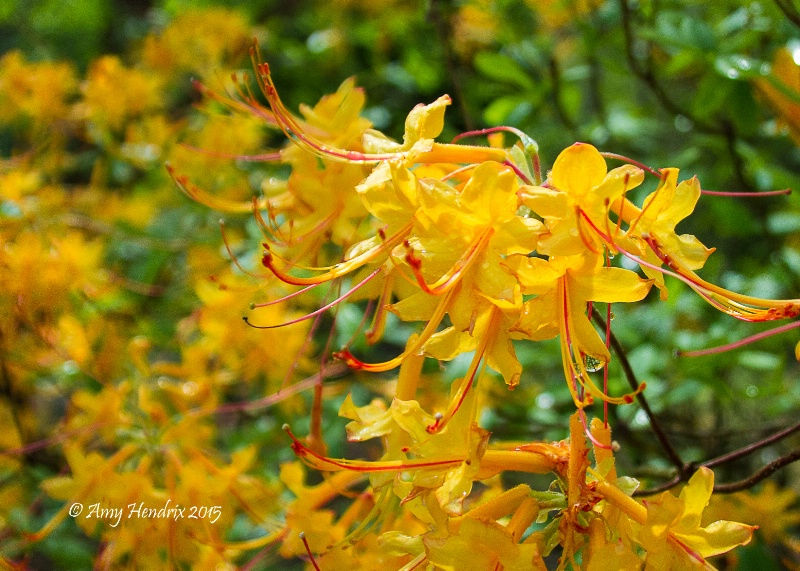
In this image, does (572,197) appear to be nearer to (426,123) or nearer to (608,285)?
(608,285)

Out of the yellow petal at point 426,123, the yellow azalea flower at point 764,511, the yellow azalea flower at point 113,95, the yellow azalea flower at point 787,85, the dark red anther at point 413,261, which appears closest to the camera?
the dark red anther at point 413,261

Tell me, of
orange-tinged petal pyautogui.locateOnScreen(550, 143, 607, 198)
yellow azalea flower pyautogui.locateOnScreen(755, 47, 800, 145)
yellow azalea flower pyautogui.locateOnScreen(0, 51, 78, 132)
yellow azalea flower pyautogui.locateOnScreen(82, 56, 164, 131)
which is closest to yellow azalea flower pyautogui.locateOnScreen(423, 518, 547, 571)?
orange-tinged petal pyautogui.locateOnScreen(550, 143, 607, 198)

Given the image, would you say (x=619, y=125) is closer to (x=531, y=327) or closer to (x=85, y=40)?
(x=531, y=327)

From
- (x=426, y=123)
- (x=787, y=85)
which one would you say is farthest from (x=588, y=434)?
(x=787, y=85)

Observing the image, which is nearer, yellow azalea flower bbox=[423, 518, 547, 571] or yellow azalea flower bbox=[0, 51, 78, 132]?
yellow azalea flower bbox=[423, 518, 547, 571]

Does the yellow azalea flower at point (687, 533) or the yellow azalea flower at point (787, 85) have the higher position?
the yellow azalea flower at point (787, 85)

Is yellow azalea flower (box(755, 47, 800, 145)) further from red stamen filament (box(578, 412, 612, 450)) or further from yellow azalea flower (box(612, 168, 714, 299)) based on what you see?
red stamen filament (box(578, 412, 612, 450))

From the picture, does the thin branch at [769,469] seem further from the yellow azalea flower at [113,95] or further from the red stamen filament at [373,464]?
the yellow azalea flower at [113,95]

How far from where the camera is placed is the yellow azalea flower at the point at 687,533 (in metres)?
0.66

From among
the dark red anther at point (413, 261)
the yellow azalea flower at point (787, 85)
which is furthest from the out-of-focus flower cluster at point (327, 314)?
the yellow azalea flower at point (787, 85)

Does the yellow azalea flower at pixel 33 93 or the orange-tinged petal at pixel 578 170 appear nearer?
the orange-tinged petal at pixel 578 170

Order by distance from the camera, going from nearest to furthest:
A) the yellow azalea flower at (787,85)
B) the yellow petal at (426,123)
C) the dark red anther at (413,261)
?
the dark red anther at (413,261) < the yellow petal at (426,123) < the yellow azalea flower at (787,85)

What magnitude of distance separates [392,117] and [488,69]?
0.76m

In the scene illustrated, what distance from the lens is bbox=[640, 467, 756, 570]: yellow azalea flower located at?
657 mm
